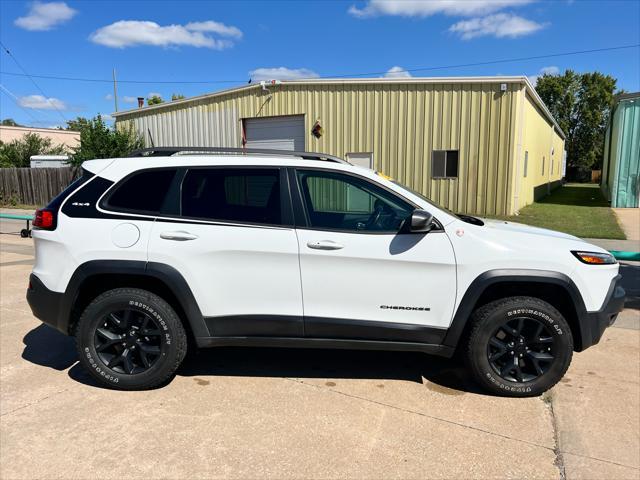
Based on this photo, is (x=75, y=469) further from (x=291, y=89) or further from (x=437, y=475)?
(x=291, y=89)

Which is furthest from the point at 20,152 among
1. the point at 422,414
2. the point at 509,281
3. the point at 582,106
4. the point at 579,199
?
the point at 582,106

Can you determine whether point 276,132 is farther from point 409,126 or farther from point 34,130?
point 34,130

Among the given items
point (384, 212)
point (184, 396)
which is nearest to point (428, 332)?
point (384, 212)

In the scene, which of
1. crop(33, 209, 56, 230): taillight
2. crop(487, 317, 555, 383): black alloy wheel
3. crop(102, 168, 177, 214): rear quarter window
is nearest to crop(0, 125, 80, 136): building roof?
crop(33, 209, 56, 230): taillight

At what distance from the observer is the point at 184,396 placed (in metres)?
3.81

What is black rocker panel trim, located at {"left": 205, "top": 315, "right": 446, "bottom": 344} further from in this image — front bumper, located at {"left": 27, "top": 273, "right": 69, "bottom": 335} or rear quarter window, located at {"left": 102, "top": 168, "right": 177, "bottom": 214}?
front bumper, located at {"left": 27, "top": 273, "right": 69, "bottom": 335}

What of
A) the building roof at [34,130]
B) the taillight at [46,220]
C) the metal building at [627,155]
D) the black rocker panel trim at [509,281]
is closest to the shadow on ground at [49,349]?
the taillight at [46,220]

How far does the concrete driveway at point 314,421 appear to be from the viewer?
2.94 metres

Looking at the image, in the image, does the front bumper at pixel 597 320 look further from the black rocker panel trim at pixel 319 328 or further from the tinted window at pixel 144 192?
the tinted window at pixel 144 192

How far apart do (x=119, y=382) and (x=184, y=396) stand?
20.2 inches

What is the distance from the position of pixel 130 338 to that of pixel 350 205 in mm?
1978

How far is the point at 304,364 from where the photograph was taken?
4434mm

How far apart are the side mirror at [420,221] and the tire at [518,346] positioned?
751mm

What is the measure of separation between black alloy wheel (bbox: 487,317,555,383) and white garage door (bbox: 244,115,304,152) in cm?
1500
